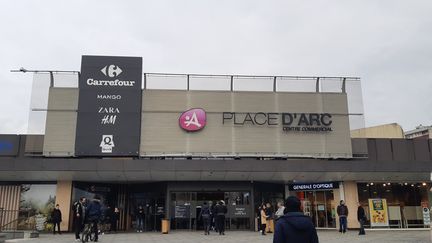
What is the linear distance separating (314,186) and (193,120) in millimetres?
8416

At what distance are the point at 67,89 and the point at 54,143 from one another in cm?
311

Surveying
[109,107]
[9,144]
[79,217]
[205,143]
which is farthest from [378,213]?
[9,144]

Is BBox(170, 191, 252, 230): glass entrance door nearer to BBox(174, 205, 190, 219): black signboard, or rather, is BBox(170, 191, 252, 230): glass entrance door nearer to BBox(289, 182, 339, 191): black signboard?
BBox(174, 205, 190, 219): black signboard

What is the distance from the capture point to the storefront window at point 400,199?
2608cm

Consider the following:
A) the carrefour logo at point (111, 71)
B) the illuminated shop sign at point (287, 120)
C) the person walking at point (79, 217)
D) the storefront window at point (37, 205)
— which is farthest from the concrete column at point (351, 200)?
the storefront window at point (37, 205)

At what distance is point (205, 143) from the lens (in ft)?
80.4

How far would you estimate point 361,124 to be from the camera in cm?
2569

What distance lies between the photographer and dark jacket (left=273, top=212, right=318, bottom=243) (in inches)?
207

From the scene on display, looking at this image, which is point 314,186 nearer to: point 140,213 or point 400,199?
point 400,199

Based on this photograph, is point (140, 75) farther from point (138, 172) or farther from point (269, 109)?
point (269, 109)

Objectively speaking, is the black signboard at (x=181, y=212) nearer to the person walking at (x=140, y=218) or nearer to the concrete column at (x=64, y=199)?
the person walking at (x=140, y=218)

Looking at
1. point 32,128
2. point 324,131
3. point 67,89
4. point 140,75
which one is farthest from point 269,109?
point 32,128

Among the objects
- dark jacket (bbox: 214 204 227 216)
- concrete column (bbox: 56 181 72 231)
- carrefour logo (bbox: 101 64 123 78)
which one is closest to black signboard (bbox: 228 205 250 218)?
dark jacket (bbox: 214 204 227 216)

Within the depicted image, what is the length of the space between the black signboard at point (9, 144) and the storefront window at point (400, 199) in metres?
19.9
